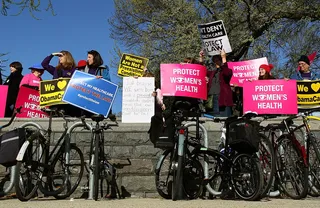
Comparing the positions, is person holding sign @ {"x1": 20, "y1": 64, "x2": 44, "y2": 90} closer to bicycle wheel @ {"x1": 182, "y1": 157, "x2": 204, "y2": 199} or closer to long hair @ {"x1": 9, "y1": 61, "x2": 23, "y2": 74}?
long hair @ {"x1": 9, "y1": 61, "x2": 23, "y2": 74}

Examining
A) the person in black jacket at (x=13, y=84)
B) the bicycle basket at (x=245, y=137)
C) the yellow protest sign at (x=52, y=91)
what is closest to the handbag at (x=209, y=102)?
the bicycle basket at (x=245, y=137)

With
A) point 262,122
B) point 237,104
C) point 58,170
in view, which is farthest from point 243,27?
point 58,170

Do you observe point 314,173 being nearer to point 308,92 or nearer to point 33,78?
point 308,92

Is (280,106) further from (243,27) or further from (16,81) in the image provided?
(243,27)

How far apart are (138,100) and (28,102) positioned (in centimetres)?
203

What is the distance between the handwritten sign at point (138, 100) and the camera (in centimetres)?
842

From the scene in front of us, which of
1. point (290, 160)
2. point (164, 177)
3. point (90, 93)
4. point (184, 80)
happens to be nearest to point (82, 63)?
point (90, 93)

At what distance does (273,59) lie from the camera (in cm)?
2020

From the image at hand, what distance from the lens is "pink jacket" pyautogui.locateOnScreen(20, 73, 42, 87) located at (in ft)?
30.0

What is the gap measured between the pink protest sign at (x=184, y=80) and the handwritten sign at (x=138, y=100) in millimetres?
275

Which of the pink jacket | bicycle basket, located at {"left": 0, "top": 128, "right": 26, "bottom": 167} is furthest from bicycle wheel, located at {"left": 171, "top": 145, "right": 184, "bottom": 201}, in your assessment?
the pink jacket

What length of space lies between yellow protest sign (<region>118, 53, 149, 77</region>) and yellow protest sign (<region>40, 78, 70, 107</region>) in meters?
1.79

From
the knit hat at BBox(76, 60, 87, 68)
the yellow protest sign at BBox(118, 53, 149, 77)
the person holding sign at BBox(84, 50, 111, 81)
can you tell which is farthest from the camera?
the yellow protest sign at BBox(118, 53, 149, 77)

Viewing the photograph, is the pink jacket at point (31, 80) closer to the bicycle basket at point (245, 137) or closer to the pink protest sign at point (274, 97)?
the pink protest sign at point (274, 97)
